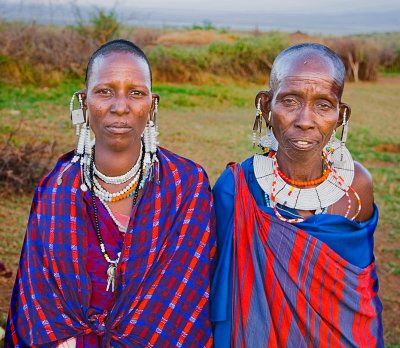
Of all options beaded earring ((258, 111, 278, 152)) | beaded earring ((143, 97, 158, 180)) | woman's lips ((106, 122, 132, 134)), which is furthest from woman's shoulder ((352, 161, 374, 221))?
woman's lips ((106, 122, 132, 134))

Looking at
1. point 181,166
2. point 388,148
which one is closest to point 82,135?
point 181,166

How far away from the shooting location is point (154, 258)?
2287 millimetres

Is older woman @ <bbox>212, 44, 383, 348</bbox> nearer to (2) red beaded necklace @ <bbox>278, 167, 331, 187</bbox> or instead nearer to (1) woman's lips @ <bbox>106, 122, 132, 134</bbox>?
(2) red beaded necklace @ <bbox>278, 167, 331, 187</bbox>

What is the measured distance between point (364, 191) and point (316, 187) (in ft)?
0.69

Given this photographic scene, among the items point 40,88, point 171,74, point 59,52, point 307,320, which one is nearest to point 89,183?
point 307,320

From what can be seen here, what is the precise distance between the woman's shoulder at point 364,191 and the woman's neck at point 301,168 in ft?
0.51

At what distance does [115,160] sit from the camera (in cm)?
238

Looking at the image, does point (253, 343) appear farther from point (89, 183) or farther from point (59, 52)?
point (59, 52)

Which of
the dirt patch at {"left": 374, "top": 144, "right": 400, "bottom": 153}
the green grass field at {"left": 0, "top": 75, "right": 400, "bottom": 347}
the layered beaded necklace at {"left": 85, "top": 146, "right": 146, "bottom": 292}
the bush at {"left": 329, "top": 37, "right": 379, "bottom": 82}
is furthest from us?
the bush at {"left": 329, "top": 37, "right": 379, "bottom": 82}

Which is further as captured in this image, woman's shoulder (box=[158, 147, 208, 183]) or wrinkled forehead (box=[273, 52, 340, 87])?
woman's shoulder (box=[158, 147, 208, 183])

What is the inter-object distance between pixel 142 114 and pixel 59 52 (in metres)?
13.8

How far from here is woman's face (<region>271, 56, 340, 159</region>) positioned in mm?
2219

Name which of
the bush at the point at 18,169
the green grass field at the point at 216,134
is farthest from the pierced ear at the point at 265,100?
the bush at the point at 18,169

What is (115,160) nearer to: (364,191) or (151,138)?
(151,138)
